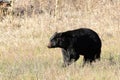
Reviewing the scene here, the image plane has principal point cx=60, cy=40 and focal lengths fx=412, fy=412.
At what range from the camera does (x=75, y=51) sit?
8.59m

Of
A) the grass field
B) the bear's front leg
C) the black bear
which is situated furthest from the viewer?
the black bear

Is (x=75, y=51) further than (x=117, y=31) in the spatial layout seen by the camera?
No

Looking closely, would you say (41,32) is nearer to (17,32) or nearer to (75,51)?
(17,32)

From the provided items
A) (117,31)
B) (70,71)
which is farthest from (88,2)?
(70,71)

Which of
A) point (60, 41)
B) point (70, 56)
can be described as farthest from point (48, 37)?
point (70, 56)

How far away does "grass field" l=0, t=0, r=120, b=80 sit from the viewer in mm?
7105

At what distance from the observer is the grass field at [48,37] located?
711cm

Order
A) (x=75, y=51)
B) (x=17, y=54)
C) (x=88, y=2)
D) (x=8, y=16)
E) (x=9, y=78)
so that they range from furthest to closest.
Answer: (x=88, y=2) → (x=8, y=16) → (x=17, y=54) → (x=75, y=51) → (x=9, y=78)

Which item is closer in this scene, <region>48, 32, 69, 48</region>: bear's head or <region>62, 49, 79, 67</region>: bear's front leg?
<region>62, 49, 79, 67</region>: bear's front leg

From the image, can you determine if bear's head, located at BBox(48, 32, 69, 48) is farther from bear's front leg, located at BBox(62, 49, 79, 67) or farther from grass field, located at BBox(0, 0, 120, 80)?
grass field, located at BBox(0, 0, 120, 80)

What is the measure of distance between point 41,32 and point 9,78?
18.6 ft

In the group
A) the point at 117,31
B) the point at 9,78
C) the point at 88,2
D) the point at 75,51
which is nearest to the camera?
the point at 9,78

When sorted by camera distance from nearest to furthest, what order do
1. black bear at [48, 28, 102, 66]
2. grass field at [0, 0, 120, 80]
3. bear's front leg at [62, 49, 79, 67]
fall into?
grass field at [0, 0, 120, 80] → bear's front leg at [62, 49, 79, 67] → black bear at [48, 28, 102, 66]

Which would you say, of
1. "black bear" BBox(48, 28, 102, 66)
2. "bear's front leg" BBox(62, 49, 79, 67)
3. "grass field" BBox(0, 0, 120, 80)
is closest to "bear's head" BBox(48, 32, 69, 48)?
"black bear" BBox(48, 28, 102, 66)
